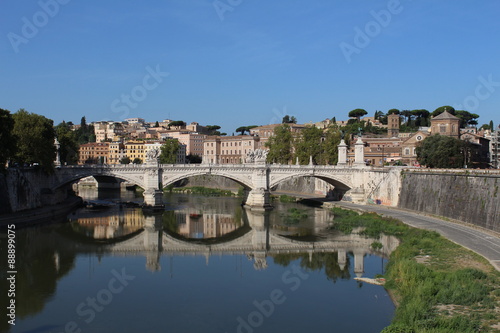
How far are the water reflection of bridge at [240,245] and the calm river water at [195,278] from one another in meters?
0.05

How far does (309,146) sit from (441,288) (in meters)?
36.6

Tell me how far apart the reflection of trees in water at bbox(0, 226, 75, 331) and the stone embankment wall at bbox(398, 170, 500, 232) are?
18.3 m

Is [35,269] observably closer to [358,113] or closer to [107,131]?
[358,113]

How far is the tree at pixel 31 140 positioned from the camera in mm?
33594

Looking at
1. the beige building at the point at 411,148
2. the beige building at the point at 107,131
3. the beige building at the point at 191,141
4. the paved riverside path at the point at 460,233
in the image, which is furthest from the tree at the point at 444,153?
the beige building at the point at 107,131

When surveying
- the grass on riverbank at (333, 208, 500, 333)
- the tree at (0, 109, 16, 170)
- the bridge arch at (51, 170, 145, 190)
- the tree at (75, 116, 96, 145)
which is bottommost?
the grass on riverbank at (333, 208, 500, 333)

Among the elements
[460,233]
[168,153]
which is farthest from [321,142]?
[460,233]

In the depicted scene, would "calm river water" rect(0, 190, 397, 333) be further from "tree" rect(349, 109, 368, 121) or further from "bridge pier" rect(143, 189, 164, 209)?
"tree" rect(349, 109, 368, 121)

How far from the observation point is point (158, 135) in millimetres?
107625

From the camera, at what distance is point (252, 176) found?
131 ft

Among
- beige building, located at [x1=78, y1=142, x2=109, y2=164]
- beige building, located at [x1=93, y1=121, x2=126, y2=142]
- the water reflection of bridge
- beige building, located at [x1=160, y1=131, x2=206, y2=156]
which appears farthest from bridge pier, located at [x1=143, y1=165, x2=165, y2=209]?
beige building, located at [x1=93, y1=121, x2=126, y2=142]

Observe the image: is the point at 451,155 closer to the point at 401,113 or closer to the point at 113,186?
the point at 113,186

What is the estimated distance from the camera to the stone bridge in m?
37.4

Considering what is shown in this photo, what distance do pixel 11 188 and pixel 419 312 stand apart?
2576 centimetres
